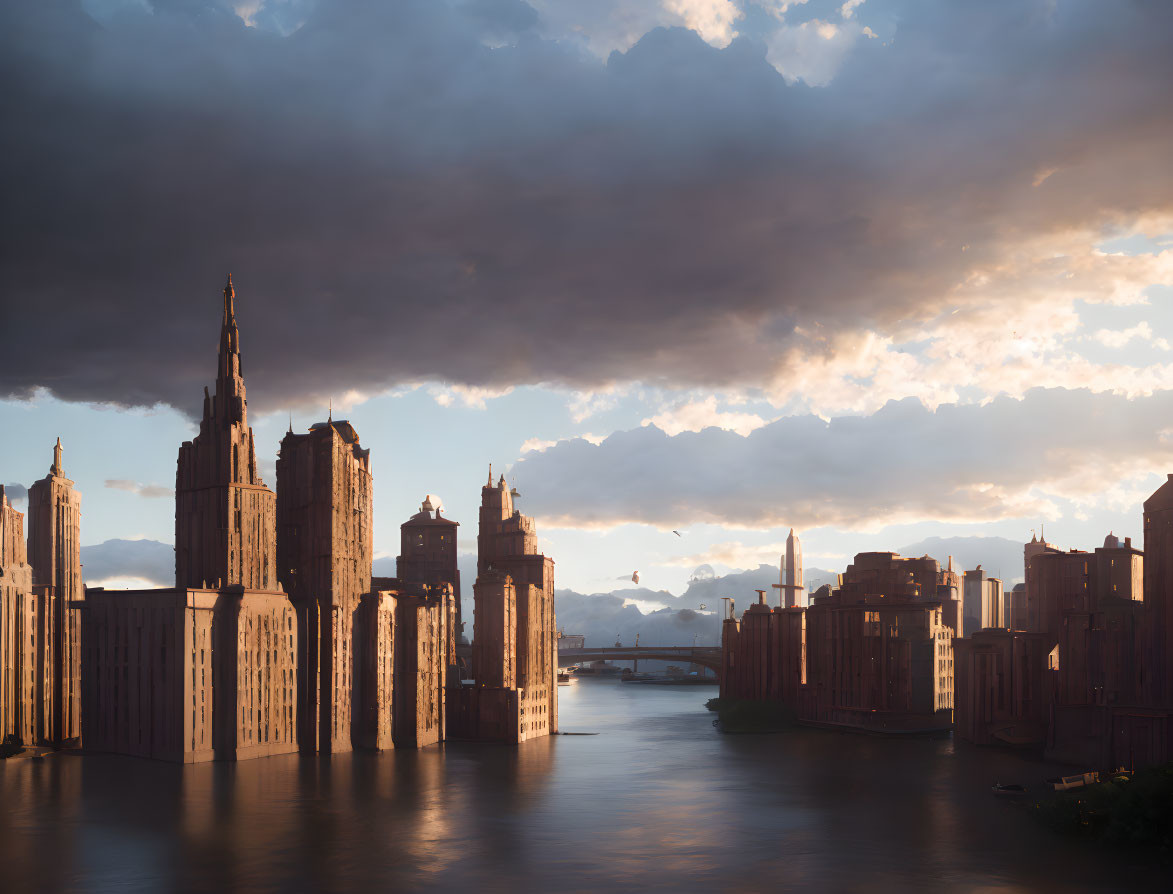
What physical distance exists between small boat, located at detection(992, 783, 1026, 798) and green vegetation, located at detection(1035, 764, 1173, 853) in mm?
27645

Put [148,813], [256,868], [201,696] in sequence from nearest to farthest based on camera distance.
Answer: [256,868]
[148,813]
[201,696]

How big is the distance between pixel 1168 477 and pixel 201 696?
460 feet

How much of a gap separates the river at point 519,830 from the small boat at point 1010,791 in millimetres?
2814

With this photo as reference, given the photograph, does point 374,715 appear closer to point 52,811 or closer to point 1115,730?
point 52,811

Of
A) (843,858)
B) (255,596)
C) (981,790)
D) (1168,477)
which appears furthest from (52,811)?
(1168,477)

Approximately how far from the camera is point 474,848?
11419 cm

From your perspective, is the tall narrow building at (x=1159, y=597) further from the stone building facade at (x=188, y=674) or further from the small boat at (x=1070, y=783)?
the stone building facade at (x=188, y=674)

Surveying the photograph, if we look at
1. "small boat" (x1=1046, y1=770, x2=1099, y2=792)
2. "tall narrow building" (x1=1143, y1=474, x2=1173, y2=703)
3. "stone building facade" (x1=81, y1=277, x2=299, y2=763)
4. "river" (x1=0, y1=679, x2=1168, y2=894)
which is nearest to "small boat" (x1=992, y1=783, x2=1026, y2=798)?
"river" (x1=0, y1=679, x2=1168, y2=894)

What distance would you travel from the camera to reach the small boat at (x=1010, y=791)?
150500mm

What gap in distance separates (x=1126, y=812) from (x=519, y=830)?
199ft

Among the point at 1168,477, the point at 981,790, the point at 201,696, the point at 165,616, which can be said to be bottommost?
the point at 981,790

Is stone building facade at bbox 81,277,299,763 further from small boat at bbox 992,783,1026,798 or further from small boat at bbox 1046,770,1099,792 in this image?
small boat at bbox 1046,770,1099,792

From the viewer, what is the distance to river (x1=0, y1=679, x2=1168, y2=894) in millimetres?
99938

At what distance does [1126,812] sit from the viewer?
113000 millimetres
